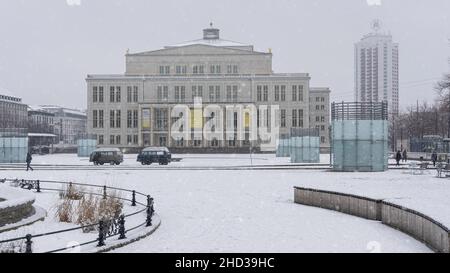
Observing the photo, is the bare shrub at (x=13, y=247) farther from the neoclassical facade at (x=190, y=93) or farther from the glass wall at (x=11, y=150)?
the neoclassical facade at (x=190, y=93)

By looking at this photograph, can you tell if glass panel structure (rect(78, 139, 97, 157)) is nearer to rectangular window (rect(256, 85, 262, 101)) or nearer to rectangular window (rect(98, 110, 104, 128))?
rectangular window (rect(98, 110, 104, 128))

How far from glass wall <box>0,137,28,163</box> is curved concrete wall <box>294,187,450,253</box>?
4159 centimetres

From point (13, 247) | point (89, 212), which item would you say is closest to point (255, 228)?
point (89, 212)

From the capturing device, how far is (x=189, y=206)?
2056cm

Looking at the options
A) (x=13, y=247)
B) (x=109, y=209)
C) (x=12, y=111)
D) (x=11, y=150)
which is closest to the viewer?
(x=13, y=247)

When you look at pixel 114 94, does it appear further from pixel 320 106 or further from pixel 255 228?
pixel 255 228

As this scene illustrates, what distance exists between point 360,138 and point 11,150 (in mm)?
34007

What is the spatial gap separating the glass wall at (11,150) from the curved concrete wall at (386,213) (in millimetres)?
41591

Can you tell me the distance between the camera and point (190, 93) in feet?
338

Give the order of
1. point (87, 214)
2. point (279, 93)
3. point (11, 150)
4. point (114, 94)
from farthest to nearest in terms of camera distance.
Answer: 1. point (114, 94)
2. point (279, 93)
3. point (11, 150)
4. point (87, 214)

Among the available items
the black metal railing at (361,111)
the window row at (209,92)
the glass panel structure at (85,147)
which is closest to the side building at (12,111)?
the window row at (209,92)

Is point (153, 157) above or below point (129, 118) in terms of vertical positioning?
below
